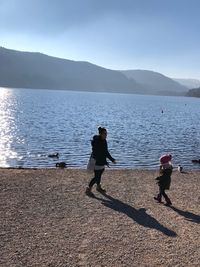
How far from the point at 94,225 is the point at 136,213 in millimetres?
2049

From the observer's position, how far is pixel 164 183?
15.4 m

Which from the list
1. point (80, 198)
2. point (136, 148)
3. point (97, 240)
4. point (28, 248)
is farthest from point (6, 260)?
point (136, 148)

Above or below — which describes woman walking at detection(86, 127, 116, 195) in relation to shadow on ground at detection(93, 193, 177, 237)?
above

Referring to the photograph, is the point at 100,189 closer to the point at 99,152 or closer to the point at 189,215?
the point at 99,152

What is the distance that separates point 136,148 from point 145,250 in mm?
30270

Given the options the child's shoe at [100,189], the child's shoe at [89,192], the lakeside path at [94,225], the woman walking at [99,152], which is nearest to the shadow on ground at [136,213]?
the lakeside path at [94,225]

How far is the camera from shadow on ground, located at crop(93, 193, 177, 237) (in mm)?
12266

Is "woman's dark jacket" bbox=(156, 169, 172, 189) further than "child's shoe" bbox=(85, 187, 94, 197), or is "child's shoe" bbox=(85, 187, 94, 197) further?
"child's shoe" bbox=(85, 187, 94, 197)

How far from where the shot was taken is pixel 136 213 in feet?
45.3

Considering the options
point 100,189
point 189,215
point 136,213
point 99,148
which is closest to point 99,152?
point 99,148

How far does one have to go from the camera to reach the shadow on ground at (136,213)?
40.2 feet

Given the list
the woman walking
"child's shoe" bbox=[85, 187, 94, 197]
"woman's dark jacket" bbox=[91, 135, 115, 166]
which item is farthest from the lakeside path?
"woman's dark jacket" bbox=[91, 135, 115, 166]

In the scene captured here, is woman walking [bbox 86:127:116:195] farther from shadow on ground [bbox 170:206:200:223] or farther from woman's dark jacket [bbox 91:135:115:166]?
shadow on ground [bbox 170:206:200:223]

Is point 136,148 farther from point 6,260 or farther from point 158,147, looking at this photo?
point 6,260
